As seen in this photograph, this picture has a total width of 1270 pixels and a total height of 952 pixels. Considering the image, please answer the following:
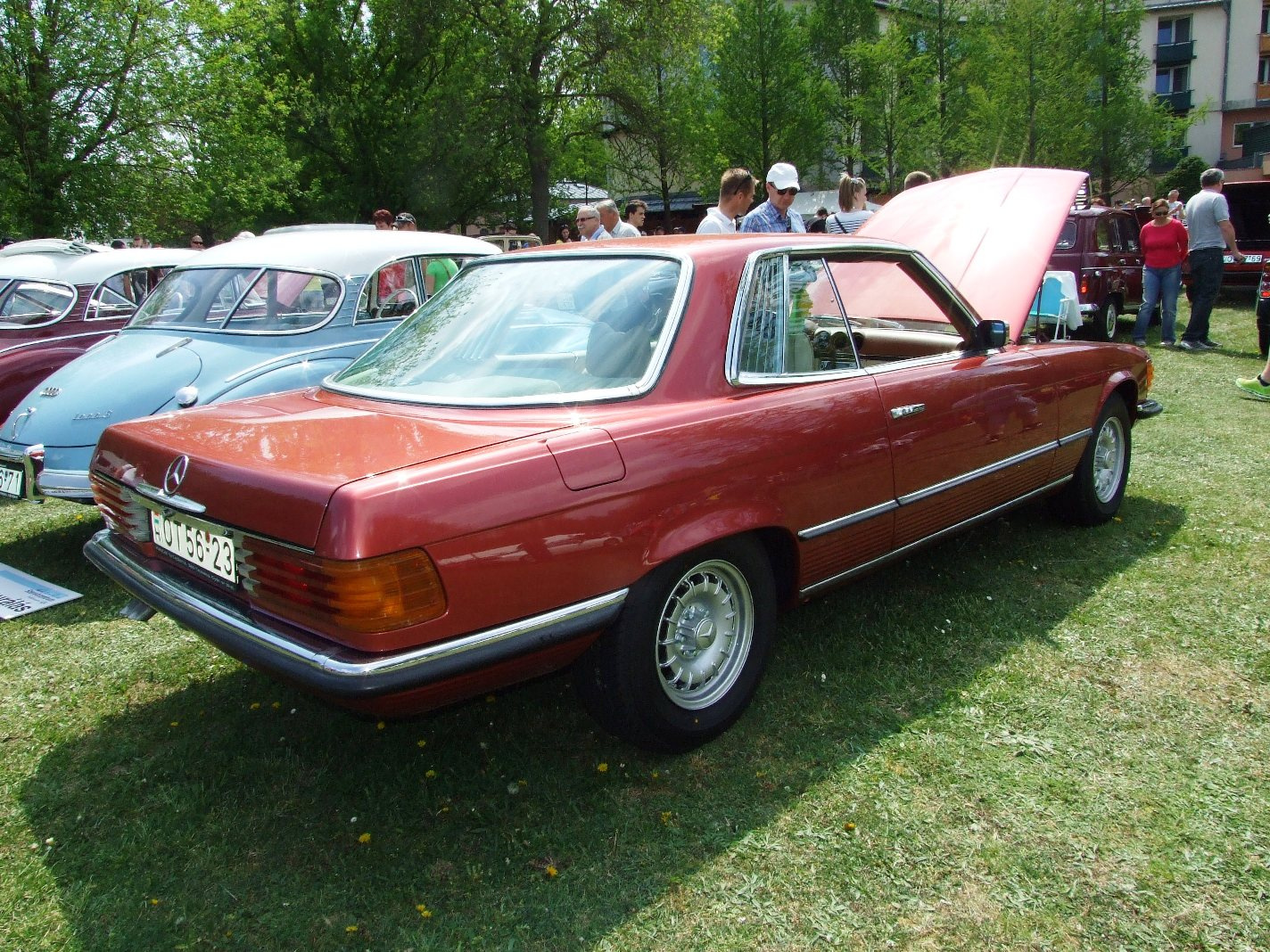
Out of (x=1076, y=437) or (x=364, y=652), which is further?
(x=1076, y=437)

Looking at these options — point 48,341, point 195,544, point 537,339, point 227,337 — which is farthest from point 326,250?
point 195,544

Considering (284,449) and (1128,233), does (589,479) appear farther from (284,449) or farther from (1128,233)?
(1128,233)

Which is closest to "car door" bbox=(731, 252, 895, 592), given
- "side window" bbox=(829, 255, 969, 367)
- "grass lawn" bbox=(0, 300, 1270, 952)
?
"side window" bbox=(829, 255, 969, 367)

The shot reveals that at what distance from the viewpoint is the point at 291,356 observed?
215 inches

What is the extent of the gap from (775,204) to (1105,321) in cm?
724

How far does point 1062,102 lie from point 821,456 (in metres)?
29.1

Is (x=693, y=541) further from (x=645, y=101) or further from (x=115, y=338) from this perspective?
(x=645, y=101)

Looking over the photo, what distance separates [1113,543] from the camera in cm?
462

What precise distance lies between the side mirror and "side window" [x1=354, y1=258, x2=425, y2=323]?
3790 millimetres

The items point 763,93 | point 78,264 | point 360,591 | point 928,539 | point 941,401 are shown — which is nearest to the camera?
point 360,591

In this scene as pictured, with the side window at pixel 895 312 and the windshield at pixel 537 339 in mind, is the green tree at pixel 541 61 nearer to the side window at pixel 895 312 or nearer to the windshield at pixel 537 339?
the side window at pixel 895 312

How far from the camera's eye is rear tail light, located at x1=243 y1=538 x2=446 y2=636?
213cm

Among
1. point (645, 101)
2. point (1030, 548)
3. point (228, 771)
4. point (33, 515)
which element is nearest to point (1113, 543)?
point (1030, 548)

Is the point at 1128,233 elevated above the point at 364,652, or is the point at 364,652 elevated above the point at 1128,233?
the point at 1128,233
